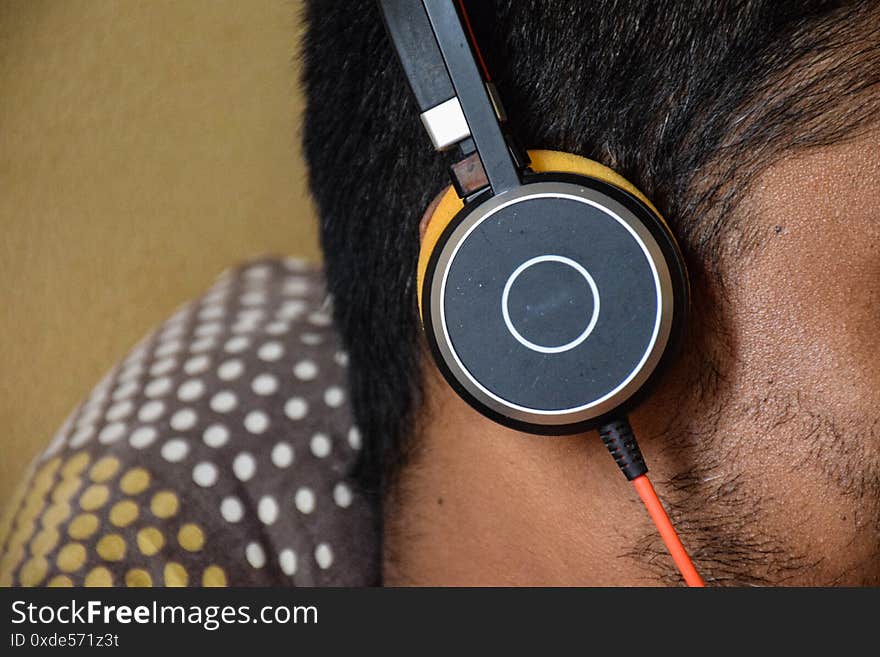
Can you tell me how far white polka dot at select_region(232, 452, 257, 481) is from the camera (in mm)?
773

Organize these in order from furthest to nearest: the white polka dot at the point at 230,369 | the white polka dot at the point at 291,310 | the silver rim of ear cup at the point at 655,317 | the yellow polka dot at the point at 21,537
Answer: the white polka dot at the point at 291,310 < the white polka dot at the point at 230,369 < the yellow polka dot at the point at 21,537 < the silver rim of ear cup at the point at 655,317

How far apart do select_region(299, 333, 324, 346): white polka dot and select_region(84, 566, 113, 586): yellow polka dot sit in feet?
0.93

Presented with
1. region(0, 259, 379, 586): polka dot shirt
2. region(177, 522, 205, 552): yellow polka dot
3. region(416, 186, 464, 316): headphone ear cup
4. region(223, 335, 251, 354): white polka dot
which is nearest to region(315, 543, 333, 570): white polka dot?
region(0, 259, 379, 586): polka dot shirt

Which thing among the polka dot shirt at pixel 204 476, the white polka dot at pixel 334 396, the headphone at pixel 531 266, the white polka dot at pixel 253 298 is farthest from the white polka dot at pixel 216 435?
the headphone at pixel 531 266

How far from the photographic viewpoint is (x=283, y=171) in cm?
74

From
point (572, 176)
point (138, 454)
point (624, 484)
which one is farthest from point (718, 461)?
point (138, 454)

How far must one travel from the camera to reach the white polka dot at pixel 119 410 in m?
0.78

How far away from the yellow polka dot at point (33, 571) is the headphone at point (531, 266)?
0.39 meters

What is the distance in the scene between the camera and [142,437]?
76 cm

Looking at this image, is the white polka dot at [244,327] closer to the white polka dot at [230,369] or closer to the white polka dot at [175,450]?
the white polka dot at [230,369]

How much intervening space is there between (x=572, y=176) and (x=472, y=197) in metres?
0.06

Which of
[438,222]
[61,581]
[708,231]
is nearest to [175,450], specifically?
[61,581]

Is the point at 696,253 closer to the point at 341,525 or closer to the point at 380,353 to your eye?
the point at 380,353

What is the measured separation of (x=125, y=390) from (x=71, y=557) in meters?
0.16
